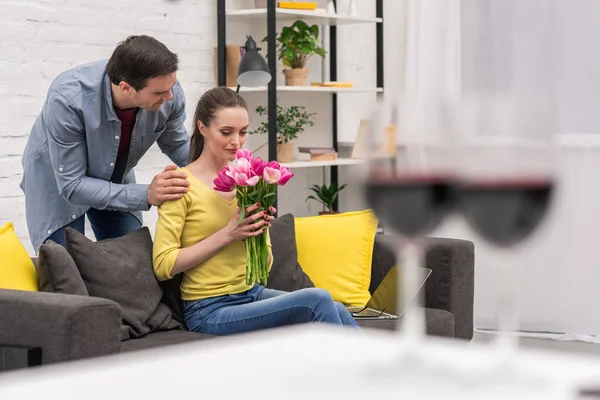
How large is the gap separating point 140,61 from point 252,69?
122 cm

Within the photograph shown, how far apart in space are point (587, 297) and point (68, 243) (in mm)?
3002

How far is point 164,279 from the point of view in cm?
312

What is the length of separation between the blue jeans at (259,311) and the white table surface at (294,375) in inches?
71.8

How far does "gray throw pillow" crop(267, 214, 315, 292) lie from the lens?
3.52 meters

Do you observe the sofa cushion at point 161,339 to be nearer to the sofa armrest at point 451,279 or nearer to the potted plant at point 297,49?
the sofa armrest at point 451,279

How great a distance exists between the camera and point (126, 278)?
306 centimetres

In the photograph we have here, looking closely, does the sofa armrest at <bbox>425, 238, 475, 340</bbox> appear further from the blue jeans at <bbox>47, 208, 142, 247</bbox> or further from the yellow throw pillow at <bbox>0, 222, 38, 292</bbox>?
the yellow throw pillow at <bbox>0, 222, 38, 292</bbox>

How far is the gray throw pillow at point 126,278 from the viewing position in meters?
3.01

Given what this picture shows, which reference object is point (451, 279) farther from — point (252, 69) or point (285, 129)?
point (285, 129)

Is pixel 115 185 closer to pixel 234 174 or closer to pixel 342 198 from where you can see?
pixel 234 174

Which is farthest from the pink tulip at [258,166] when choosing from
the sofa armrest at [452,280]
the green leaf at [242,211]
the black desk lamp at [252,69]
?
the black desk lamp at [252,69]

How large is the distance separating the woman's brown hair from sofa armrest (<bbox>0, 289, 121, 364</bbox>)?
846 mm

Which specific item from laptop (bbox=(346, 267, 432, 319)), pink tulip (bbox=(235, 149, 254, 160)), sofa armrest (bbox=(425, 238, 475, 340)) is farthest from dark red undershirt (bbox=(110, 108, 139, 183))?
sofa armrest (bbox=(425, 238, 475, 340))

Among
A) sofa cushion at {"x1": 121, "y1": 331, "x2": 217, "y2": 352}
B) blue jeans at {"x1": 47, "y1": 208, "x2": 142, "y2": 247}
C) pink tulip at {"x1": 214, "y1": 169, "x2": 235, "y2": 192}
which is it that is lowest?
sofa cushion at {"x1": 121, "y1": 331, "x2": 217, "y2": 352}
